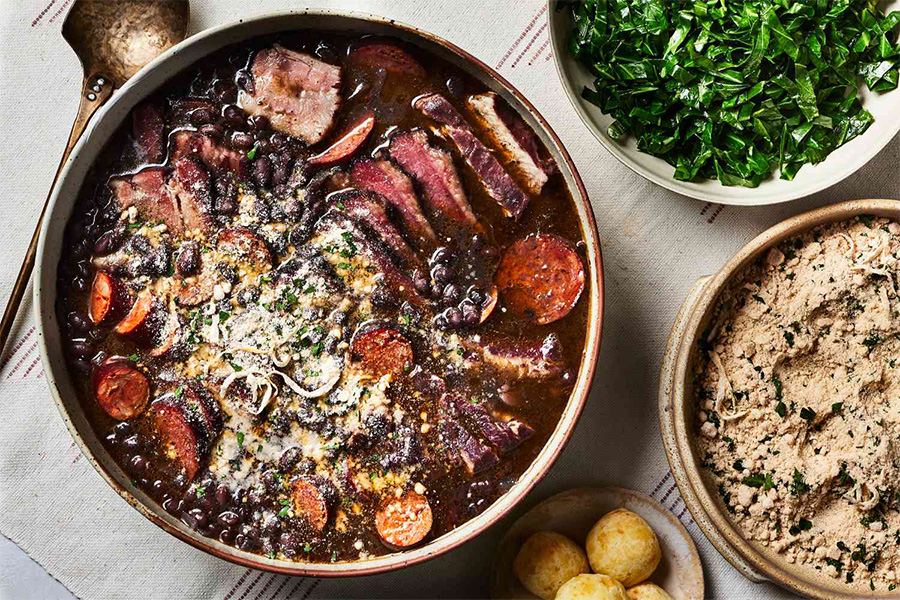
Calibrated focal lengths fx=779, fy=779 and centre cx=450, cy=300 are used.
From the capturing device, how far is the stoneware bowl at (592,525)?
2.90 meters

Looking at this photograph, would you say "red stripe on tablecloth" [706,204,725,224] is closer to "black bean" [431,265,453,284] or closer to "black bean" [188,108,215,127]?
"black bean" [431,265,453,284]

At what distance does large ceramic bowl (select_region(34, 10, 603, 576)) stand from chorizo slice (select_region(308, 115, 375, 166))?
305 mm

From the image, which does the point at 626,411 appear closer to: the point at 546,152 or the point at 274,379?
the point at 546,152

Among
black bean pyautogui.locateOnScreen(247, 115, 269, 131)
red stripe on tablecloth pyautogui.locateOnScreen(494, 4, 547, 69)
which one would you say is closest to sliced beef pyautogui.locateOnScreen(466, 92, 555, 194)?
red stripe on tablecloth pyautogui.locateOnScreen(494, 4, 547, 69)

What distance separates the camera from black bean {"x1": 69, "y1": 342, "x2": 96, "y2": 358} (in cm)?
256

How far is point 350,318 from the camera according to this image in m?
2.62

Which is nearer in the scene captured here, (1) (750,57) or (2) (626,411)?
(1) (750,57)

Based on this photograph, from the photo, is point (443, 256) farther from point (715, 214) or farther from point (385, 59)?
point (715, 214)

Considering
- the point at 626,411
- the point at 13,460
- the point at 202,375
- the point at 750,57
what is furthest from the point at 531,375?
the point at 13,460

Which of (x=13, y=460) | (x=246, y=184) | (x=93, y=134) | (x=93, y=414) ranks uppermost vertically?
(x=93, y=134)

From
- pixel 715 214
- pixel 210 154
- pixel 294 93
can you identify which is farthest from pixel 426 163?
pixel 715 214

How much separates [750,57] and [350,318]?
1.64 meters

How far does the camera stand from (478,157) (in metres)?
2.62

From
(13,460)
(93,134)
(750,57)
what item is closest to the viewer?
(93,134)
